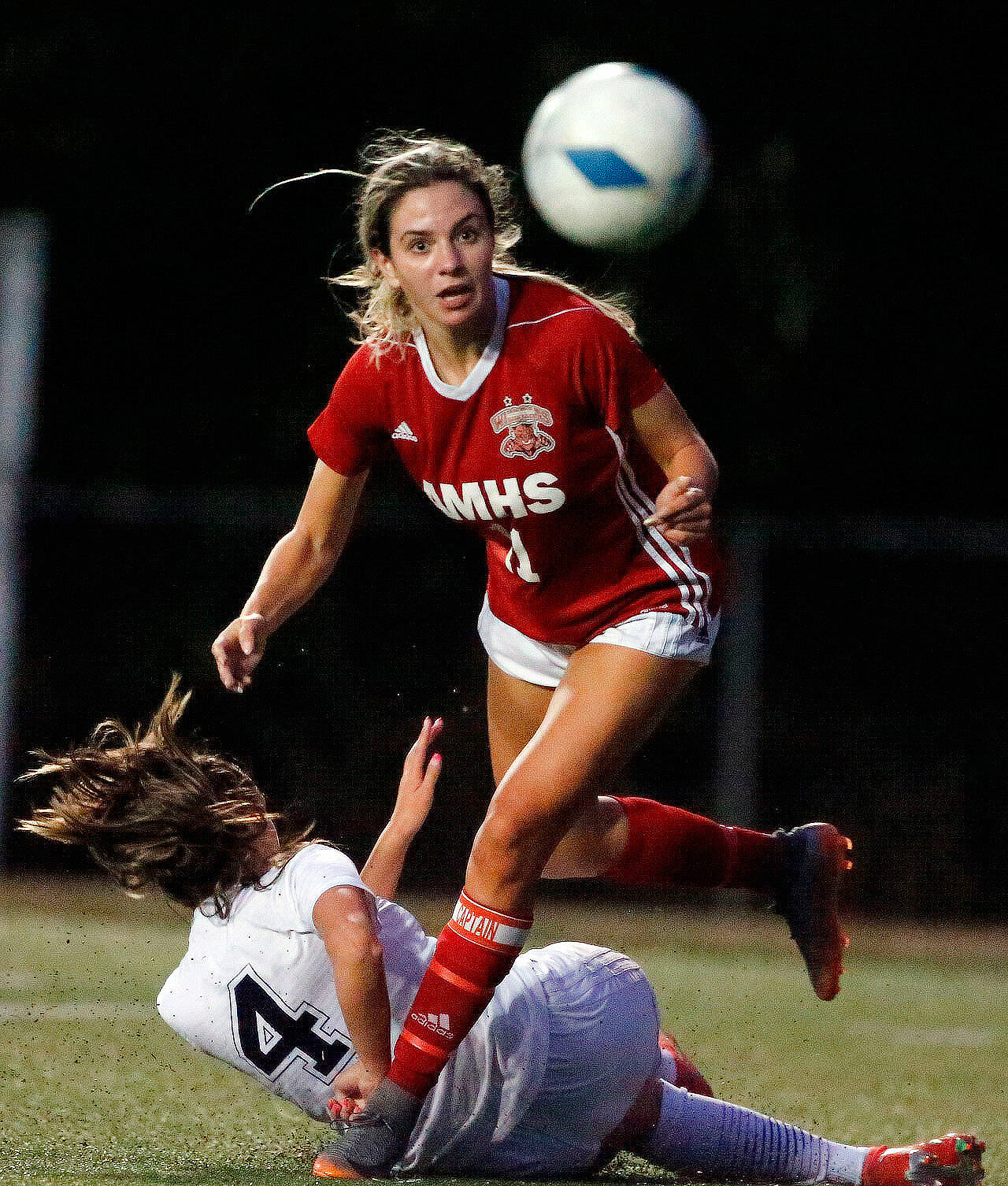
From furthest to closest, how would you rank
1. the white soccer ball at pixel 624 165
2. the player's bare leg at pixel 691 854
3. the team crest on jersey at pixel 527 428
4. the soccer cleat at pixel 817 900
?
the white soccer ball at pixel 624 165 → the soccer cleat at pixel 817 900 → the player's bare leg at pixel 691 854 → the team crest on jersey at pixel 527 428

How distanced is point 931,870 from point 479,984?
6.13 metres

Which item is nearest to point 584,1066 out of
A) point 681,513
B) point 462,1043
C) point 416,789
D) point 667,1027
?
point 462,1043

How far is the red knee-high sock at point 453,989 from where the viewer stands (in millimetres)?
3277

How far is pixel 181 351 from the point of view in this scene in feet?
33.3

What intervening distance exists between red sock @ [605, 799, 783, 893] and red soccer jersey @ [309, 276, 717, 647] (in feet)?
1.96

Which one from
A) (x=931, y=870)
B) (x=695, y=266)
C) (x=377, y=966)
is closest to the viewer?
(x=377, y=966)

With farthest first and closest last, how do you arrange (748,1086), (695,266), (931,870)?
(695,266)
(931,870)
(748,1086)

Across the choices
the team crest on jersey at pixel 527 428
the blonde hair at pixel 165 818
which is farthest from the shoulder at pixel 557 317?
the blonde hair at pixel 165 818

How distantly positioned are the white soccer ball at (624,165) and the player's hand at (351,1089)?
82.4 inches

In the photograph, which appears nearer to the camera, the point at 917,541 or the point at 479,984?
the point at 479,984

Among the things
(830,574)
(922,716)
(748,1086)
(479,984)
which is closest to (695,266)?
(830,574)

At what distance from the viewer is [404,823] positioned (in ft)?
12.6

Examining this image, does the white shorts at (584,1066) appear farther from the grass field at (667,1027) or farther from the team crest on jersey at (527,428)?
the team crest on jersey at (527,428)

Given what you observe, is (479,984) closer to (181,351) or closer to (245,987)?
(245,987)
